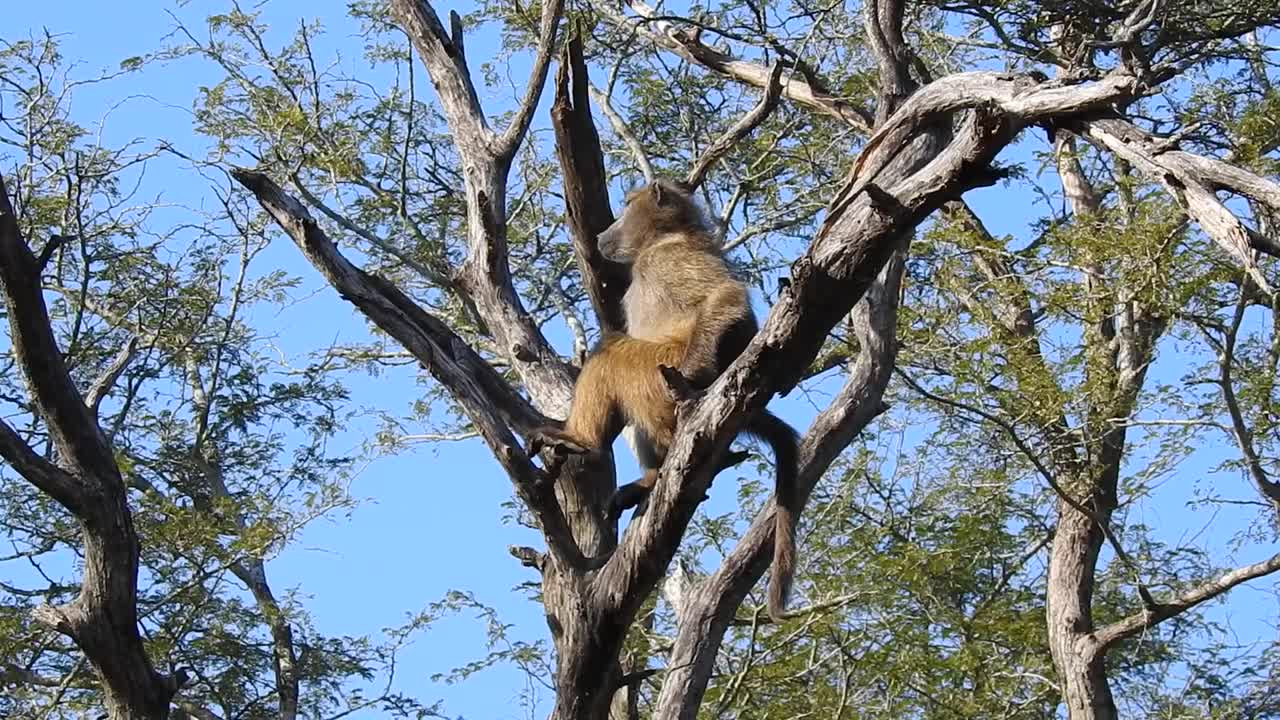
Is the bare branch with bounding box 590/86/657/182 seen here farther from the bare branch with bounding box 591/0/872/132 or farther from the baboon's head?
the baboon's head

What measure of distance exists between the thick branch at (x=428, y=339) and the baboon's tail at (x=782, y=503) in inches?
29.4

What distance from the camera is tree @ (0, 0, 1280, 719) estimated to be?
18.9 ft

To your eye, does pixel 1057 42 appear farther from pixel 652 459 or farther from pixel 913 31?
pixel 652 459

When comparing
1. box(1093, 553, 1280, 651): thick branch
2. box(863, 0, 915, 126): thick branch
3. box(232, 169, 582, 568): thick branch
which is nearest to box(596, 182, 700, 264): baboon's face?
box(863, 0, 915, 126): thick branch

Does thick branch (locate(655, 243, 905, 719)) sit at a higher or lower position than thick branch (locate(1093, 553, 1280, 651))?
lower

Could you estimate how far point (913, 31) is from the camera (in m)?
12.6

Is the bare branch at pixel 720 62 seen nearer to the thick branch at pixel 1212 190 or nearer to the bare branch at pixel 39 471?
the thick branch at pixel 1212 190

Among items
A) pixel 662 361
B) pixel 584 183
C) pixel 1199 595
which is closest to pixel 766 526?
pixel 662 361

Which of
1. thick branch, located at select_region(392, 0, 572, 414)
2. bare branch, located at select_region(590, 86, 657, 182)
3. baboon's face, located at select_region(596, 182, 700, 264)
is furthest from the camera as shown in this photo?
bare branch, located at select_region(590, 86, 657, 182)

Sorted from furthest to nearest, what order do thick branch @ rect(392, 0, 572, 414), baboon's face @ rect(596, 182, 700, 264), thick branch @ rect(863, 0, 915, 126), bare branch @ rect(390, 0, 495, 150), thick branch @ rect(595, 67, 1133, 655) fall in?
thick branch @ rect(863, 0, 915, 126)
bare branch @ rect(390, 0, 495, 150)
baboon's face @ rect(596, 182, 700, 264)
thick branch @ rect(392, 0, 572, 414)
thick branch @ rect(595, 67, 1133, 655)

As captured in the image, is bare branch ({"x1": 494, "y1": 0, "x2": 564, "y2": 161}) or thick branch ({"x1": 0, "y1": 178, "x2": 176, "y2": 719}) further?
bare branch ({"x1": 494, "y1": 0, "x2": 564, "y2": 161})

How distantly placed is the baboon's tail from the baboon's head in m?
1.14

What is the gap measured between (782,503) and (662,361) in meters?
0.75

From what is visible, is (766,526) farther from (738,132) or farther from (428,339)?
(428,339)
